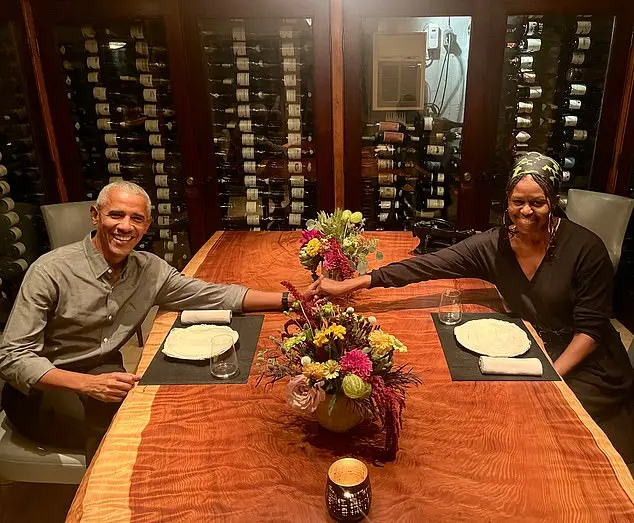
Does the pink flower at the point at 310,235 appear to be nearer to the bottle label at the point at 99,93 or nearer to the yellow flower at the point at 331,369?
the yellow flower at the point at 331,369

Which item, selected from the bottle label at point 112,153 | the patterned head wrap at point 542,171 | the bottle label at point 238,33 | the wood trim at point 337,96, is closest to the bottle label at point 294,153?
the wood trim at point 337,96

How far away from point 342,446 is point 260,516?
27 cm

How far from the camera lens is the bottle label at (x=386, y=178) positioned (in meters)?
3.67

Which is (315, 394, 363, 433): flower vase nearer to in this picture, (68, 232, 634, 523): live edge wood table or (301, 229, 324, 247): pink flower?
(68, 232, 634, 523): live edge wood table

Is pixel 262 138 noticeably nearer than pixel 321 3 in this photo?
No

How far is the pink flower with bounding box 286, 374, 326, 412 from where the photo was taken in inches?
52.0

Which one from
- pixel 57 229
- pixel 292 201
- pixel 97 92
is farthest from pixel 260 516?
pixel 97 92

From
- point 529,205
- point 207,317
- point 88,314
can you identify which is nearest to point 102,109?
point 88,314

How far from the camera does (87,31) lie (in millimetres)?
3514

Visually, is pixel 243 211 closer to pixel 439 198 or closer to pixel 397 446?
pixel 439 198

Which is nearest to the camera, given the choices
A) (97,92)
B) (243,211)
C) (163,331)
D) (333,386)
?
(333,386)

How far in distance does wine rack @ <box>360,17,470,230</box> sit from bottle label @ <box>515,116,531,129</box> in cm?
35

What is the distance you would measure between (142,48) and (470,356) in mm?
2872

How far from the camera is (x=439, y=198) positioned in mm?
3766
